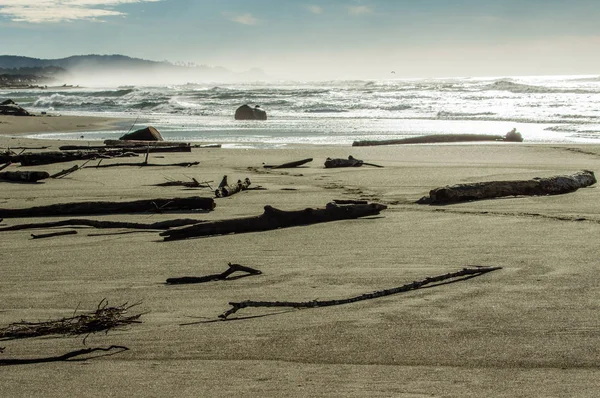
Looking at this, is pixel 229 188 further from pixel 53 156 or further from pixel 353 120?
pixel 353 120

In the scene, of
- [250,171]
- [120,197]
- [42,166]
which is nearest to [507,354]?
[120,197]

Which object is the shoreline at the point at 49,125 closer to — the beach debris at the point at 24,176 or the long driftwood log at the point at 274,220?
the beach debris at the point at 24,176

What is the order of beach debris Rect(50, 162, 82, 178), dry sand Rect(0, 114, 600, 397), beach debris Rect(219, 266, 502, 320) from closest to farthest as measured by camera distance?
dry sand Rect(0, 114, 600, 397), beach debris Rect(219, 266, 502, 320), beach debris Rect(50, 162, 82, 178)

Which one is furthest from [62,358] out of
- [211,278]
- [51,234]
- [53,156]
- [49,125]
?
[49,125]

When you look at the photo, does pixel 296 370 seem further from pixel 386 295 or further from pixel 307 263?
pixel 307 263

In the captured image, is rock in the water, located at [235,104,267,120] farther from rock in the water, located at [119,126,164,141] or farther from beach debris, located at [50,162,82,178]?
beach debris, located at [50,162,82,178]

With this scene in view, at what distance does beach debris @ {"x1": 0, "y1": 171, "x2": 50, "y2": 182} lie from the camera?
10.3m

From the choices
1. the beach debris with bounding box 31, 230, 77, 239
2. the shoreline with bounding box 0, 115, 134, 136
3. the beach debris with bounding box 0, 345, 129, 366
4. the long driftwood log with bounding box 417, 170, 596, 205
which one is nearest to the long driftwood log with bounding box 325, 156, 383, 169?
the long driftwood log with bounding box 417, 170, 596, 205

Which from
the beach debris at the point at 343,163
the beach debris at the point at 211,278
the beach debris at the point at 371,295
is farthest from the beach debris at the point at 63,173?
the beach debris at the point at 371,295

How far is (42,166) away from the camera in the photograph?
1204 centimetres

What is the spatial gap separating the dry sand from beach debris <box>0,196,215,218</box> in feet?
0.85

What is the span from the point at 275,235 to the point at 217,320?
2519 mm

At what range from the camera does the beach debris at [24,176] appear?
10.3 m

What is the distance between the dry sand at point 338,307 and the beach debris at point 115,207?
0.85 ft
